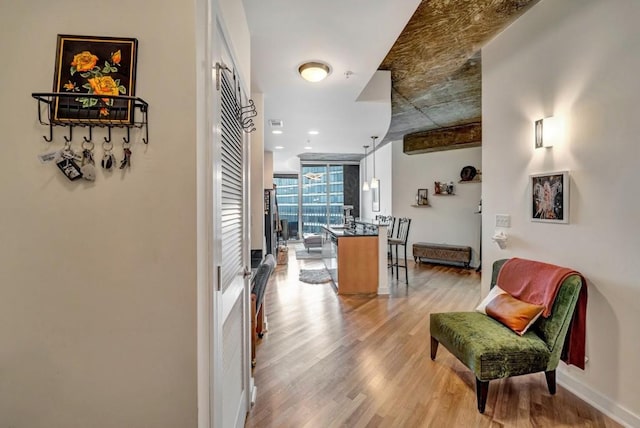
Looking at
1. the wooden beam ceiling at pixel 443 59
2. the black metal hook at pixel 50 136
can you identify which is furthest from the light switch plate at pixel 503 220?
the black metal hook at pixel 50 136

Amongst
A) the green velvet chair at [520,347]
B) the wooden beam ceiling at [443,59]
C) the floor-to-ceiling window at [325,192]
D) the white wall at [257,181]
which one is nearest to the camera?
the green velvet chair at [520,347]

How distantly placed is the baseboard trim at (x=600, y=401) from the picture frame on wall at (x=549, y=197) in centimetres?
119

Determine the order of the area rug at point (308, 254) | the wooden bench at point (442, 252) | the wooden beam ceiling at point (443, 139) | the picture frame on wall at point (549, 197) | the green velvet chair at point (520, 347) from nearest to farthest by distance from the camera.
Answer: the green velvet chair at point (520, 347), the picture frame on wall at point (549, 197), the wooden beam ceiling at point (443, 139), the wooden bench at point (442, 252), the area rug at point (308, 254)

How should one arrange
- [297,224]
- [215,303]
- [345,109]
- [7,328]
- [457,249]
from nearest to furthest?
[7,328], [215,303], [345,109], [457,249], [297,224]

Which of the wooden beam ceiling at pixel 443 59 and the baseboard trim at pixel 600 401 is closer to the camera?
the baseboard trim at pixel 600 401

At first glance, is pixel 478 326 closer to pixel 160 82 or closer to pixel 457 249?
pixel 160 82

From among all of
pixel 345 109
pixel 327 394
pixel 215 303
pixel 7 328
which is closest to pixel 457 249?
pixel 345 109

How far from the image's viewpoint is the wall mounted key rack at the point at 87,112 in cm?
88

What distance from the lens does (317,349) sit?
2742mm

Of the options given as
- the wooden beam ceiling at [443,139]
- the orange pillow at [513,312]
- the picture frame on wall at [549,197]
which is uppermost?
the wooden beam ceiling at [443,139]

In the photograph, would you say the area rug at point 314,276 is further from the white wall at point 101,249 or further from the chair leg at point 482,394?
the white wall at point 101,249

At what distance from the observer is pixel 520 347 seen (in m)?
1.92

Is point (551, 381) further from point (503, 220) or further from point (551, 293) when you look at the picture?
point (503, 220)

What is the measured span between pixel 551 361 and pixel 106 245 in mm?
2647
